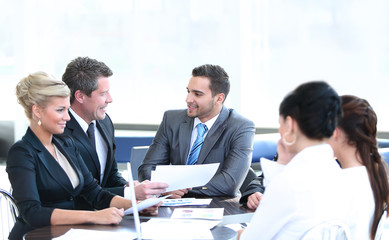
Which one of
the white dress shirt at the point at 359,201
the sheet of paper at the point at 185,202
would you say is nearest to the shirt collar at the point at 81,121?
the sheet of paper at the point at 185,202

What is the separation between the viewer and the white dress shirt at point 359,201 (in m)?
1.90

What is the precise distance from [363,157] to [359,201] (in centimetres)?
22

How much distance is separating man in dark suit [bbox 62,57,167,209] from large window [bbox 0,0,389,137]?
2568 mm

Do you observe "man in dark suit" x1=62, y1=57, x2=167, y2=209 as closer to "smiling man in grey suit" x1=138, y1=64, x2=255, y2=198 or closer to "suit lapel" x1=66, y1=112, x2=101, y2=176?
"suit lapel" x1=66, y1=112, x2=101, y2=176

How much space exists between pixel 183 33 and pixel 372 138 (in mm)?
4237

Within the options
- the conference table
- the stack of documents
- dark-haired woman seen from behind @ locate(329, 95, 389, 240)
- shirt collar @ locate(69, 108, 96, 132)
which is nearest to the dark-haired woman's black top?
the conference table

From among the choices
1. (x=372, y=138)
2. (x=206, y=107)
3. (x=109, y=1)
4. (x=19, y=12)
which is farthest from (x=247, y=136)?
(x=19, y=12)

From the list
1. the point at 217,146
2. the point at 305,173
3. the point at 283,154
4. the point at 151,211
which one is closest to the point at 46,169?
the point at 151,211

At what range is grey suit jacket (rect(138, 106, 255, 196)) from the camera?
3.16 m

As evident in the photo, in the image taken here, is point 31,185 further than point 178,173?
No

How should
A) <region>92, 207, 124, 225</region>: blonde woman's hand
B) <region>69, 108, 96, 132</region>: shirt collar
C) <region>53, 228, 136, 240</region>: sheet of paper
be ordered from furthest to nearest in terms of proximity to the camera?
<region>69, 108, 96, 132</region>: shirt collar < <region>92, 207, 124, 225</region>: blonde woman's hand < <region>53, 228, 136, 240</region>: sheet of paper

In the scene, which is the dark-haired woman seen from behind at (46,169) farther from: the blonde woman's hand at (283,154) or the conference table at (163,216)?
the blonde woman's hand at (283,154)

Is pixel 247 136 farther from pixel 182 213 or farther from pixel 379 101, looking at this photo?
pixel 379 101

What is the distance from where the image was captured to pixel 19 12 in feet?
20.5
